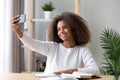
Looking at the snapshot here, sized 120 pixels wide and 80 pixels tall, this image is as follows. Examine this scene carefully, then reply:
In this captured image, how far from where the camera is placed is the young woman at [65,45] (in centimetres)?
196

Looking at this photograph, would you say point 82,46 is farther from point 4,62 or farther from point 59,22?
point 4,62

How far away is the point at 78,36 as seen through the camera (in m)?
2.07

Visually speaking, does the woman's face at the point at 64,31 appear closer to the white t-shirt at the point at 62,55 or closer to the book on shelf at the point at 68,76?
the white t-shirt at the point at 62,55

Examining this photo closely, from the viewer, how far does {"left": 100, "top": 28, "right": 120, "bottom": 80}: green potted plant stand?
10.0ft

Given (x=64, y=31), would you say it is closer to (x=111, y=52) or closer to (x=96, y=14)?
(x=111, y=52)

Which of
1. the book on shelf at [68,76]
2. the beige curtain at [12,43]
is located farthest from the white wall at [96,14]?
the book on shelf at [68,76]

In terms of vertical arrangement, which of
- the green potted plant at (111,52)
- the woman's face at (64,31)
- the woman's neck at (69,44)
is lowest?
the green potted plant at (111,52)

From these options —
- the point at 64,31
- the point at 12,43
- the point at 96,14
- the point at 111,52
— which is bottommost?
the point at 111,52

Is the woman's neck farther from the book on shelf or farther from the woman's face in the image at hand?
the book on shelf

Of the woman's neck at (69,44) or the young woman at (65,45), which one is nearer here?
the young woman at (65,45)

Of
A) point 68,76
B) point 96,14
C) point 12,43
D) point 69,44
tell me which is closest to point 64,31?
point 69,44

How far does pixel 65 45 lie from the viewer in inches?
81.6

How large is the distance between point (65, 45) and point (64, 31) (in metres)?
0.15

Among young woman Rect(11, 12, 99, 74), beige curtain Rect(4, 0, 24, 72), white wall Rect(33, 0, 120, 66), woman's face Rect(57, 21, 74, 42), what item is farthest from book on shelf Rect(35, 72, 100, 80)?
white wall Rect(33, 0, 120, 66)
